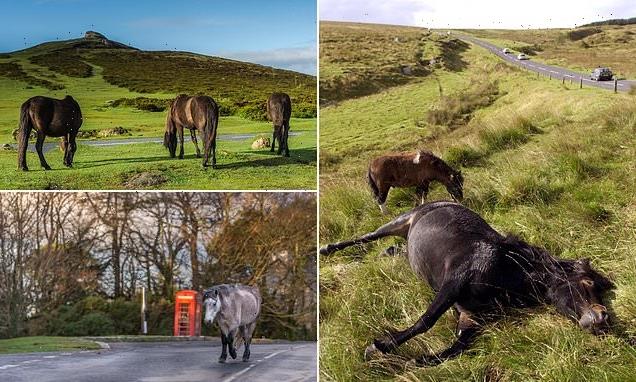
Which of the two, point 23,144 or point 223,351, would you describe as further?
point 223,351

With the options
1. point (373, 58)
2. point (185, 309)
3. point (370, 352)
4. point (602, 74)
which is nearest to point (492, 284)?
Result: point (370, 352)

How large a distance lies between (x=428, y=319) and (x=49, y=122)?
1.46 m

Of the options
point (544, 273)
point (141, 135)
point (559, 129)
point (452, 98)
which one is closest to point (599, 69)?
point (452, 98)

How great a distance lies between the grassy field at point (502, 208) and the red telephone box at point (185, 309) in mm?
479

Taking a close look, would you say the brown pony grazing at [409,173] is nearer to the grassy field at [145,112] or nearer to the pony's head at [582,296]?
the grassy field at [145,112]

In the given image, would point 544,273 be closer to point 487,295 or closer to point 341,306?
point 487,295

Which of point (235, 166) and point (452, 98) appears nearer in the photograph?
point (235, 166)

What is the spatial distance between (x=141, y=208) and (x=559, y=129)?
9.05ft

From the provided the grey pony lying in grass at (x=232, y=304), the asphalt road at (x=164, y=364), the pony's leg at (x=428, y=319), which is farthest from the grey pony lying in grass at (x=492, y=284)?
the grey pony lying in grass at (x=232, y=304)

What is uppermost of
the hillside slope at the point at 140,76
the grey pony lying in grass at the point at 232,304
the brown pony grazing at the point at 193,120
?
the hillside slope at the point at 140,76

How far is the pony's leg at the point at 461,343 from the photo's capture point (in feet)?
7.36

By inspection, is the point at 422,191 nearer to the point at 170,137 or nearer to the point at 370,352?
the point at 370,352

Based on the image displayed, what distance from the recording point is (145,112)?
247 centimetres

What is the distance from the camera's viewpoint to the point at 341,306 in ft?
8.53
